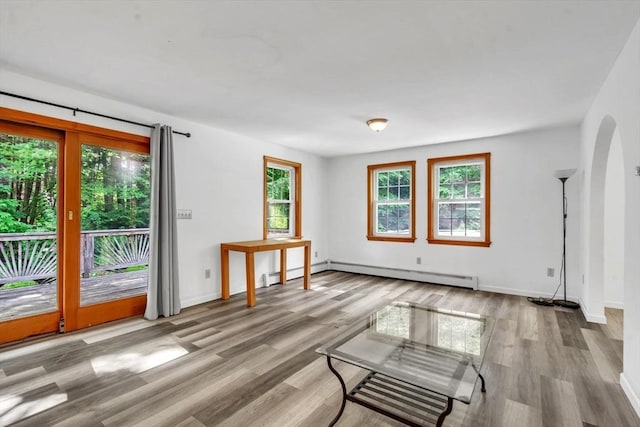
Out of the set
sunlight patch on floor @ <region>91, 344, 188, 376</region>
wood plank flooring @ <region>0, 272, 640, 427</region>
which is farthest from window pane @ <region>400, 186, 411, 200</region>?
sunlight patch on floor @ <region>91, 344, 188, 376</region>

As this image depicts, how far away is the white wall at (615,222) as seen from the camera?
393cm

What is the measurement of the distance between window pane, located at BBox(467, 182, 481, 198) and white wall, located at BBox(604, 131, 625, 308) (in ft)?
5.07

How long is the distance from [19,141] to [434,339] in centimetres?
391

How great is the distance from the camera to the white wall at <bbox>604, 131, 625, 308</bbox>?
3.93m

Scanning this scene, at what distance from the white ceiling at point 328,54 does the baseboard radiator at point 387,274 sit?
2.58 m

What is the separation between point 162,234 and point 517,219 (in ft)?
15.9

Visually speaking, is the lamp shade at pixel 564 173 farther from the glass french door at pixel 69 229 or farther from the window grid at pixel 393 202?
the glass french door at pixel 69 229

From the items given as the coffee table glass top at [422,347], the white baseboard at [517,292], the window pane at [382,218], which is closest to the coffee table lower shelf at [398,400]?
the coffee table glass top at [422,347]

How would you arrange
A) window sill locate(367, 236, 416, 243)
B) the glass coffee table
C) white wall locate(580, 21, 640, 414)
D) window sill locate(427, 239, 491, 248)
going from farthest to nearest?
window sill locate(367, 236, 416, 243) < window sill locate(427, 239, 491, 248) < white wall locate(580, 21, 640, 414) < the glass coffee table

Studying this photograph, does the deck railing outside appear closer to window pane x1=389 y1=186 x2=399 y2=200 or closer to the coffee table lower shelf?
the coffee table lower shelf

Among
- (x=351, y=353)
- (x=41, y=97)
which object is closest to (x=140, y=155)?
(x=41, y=97)

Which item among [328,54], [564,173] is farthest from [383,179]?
[328,54]

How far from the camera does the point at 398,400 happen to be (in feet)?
5.71

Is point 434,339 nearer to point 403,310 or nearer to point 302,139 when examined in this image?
point 403,310
